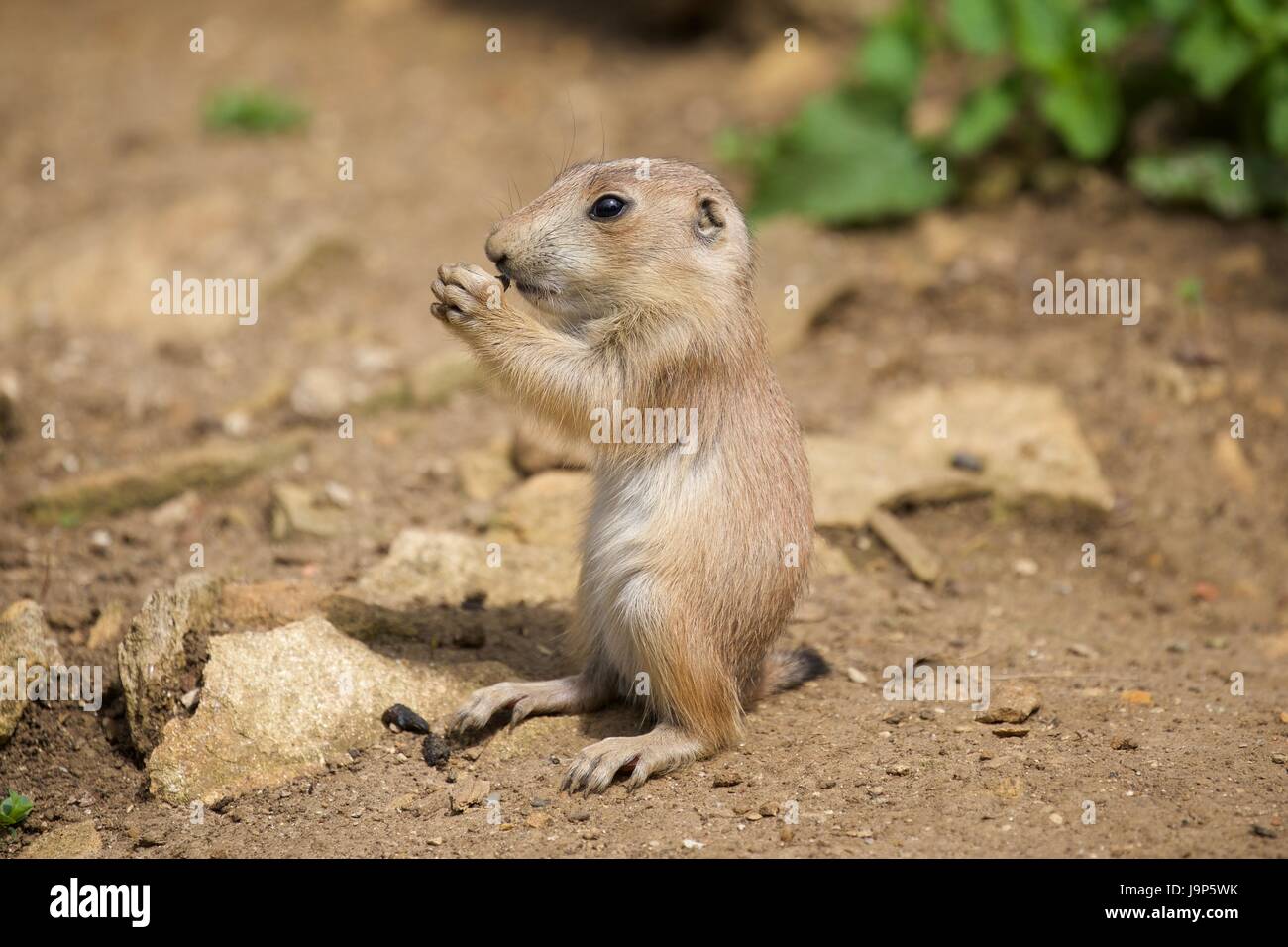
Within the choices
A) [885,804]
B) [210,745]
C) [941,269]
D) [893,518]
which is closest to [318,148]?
[941,269]

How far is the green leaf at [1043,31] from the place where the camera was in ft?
31.1

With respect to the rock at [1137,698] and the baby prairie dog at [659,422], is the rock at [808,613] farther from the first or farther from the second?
the rock at [1137,698]

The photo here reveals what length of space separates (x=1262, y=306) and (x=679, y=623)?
5744mm

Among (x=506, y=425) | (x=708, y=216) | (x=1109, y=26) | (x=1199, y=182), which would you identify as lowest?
(x=506, y=425)

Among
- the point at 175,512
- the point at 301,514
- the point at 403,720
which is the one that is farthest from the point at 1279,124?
the point at 175,512

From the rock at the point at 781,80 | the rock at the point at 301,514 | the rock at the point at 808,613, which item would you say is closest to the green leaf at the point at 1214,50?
the rock at the point at 781,80

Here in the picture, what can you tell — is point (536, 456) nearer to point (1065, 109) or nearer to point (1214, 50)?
point (1065, 109)

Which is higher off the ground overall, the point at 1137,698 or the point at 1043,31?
the point at 1043,31

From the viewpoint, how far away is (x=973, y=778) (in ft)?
16.6

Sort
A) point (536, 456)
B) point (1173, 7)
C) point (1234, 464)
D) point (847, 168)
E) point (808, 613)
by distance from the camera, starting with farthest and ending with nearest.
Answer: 1. point (847, 168)
2. point (1173, 7)
3. point (1234, 464)
4. point (536, 456)
5. point (808, 613)

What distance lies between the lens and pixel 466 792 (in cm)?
509

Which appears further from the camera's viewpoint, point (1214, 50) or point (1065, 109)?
point (1065, 109)

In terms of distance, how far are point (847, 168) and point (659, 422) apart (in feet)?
18.7
